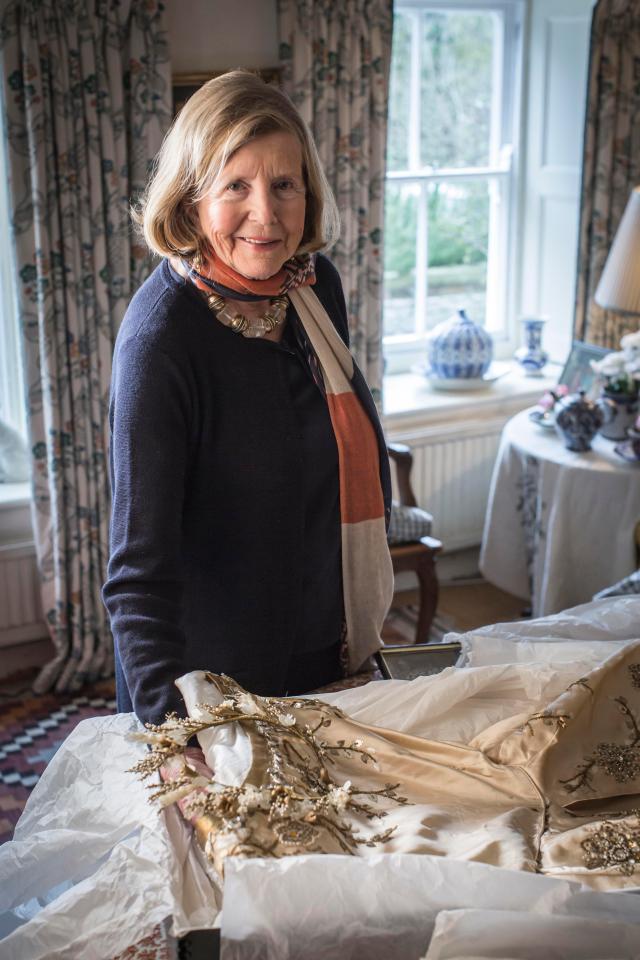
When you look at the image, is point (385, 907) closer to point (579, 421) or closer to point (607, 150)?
point (579, 421)

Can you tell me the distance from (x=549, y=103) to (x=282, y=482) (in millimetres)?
3212

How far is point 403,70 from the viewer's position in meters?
3.81

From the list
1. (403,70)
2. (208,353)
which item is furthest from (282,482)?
(403,70)

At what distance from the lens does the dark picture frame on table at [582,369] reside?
338 cm

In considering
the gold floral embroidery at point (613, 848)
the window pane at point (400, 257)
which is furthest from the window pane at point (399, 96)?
the gold floral embroidery at point (613, 848)

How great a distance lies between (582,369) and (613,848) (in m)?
2.64

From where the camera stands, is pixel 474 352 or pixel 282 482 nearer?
pixel 282 482

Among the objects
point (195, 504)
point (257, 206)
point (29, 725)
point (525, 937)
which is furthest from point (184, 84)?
point (525, 937)

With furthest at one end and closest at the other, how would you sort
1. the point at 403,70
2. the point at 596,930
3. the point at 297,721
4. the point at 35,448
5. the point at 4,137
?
the point at 403,70
the point at 35,448
the point at 4,137
the point at 297,721
the point at 596,930

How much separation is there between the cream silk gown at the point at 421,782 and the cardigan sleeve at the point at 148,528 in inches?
2.3

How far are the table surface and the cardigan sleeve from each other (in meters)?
2.04

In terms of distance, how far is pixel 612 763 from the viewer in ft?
3.74

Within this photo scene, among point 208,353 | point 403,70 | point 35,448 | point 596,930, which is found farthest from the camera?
point 403,70

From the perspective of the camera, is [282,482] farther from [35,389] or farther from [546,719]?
[35,389]
